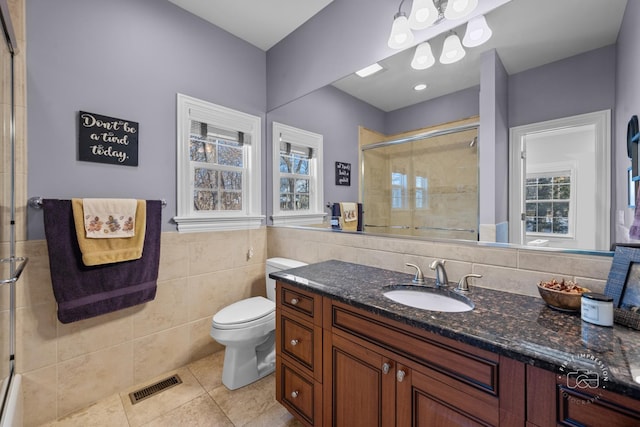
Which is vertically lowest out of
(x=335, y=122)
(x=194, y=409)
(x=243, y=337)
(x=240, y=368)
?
(x=194, y=409)

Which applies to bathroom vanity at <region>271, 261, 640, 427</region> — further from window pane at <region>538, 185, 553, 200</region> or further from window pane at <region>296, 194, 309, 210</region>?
window pane at <region>296, 194, 309, 210</region>

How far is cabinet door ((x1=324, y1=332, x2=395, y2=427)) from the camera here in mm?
1023

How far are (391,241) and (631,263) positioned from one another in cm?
97

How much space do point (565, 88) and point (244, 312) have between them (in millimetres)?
2106

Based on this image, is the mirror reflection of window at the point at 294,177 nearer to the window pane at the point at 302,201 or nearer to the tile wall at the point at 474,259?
the window pane at the point at 302,201

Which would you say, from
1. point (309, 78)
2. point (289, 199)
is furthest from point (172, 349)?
point (309, 78)

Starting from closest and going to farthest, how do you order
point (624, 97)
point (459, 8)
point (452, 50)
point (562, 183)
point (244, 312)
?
point (624, 97)
point (562, 183)
point (459, 8)
point (452, 50)
point (244, 312)

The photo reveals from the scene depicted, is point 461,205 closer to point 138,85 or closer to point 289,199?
point 289,199

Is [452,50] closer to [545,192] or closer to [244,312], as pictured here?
[545,192]

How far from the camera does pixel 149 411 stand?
5.26ft

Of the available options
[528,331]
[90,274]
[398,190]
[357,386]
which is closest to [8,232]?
[90,274]

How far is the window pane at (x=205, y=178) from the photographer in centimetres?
207

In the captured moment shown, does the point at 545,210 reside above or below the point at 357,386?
above

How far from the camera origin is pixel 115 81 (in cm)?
171
